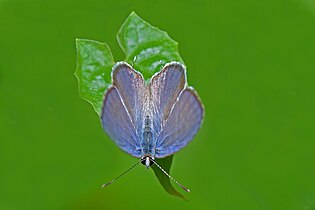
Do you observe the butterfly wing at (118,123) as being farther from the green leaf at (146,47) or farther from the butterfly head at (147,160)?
the green leaf at (146,47)

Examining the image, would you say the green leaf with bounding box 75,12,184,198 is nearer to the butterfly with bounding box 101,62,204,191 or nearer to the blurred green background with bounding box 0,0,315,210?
the butterfly with bounding box 101,62,204,191

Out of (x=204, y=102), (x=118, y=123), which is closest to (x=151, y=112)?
(x=118, y=123)

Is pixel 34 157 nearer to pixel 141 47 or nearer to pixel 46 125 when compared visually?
pixel 46 125

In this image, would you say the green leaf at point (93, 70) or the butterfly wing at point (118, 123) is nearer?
the butterfly wing at point (118, 123)

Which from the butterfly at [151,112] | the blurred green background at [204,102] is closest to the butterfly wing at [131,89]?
the butterfly at [151,112]

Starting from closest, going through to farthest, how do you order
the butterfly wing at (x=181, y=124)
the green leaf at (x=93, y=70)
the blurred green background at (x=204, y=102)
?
the butterfly wing at (x=181, y=124) → the green leaf at (x=93, y=70) → the blurred green background at (x=204, y=102)

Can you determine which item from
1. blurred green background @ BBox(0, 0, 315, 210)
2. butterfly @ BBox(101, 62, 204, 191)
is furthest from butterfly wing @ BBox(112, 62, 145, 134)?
blurred green background @ BBox(0, 0, 315, 210)

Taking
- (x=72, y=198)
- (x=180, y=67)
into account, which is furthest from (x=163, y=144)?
(x=72, y=198)
